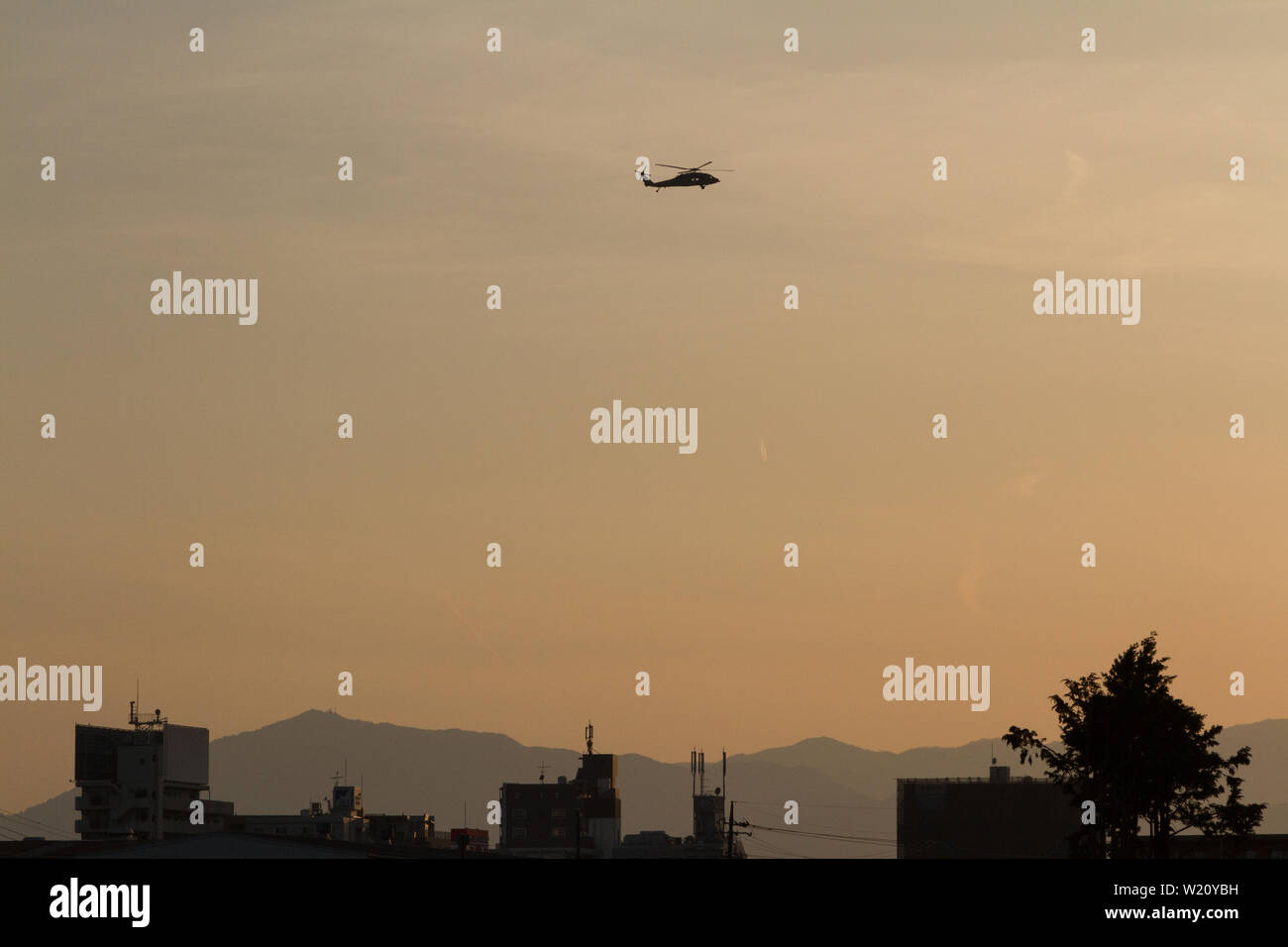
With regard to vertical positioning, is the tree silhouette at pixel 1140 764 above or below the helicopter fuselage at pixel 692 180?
below

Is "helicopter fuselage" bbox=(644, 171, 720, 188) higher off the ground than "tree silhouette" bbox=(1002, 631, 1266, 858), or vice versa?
"helicopter fuselage" bbox=(644, 171, 720, 188)
